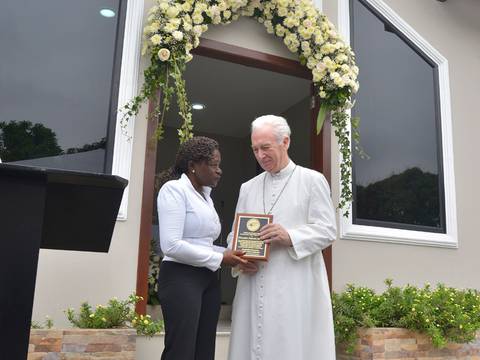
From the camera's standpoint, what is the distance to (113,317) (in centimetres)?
305

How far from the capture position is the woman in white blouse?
225 centimetres

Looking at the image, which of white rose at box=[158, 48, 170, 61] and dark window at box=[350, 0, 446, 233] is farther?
dark window at box=[350, 0, 446, 233]

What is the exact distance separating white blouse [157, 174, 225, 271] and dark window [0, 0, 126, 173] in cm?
141

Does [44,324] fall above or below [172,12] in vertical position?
below

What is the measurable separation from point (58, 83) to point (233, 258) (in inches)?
84.1

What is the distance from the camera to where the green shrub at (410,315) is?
3553mm

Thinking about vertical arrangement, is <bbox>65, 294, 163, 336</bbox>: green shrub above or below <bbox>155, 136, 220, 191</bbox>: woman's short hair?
below

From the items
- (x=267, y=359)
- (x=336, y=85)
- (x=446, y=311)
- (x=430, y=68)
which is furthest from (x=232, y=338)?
(x=430, y=68)

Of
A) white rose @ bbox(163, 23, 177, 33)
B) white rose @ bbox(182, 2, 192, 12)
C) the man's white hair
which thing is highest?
white rose @ bbox(182, 2, 192, 12)

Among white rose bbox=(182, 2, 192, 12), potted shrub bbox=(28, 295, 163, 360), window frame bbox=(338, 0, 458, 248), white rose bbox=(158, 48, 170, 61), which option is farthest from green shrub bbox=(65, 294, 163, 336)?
white rose bbox=(182, 2, 192, 12)

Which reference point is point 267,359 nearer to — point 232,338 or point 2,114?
point 232,338

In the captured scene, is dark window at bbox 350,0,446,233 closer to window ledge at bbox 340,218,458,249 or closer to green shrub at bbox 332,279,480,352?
window ledge at bbox 340,218,458,249

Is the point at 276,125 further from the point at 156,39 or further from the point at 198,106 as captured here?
the point at 198,106

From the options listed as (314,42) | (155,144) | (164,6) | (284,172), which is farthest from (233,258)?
(314,42)
